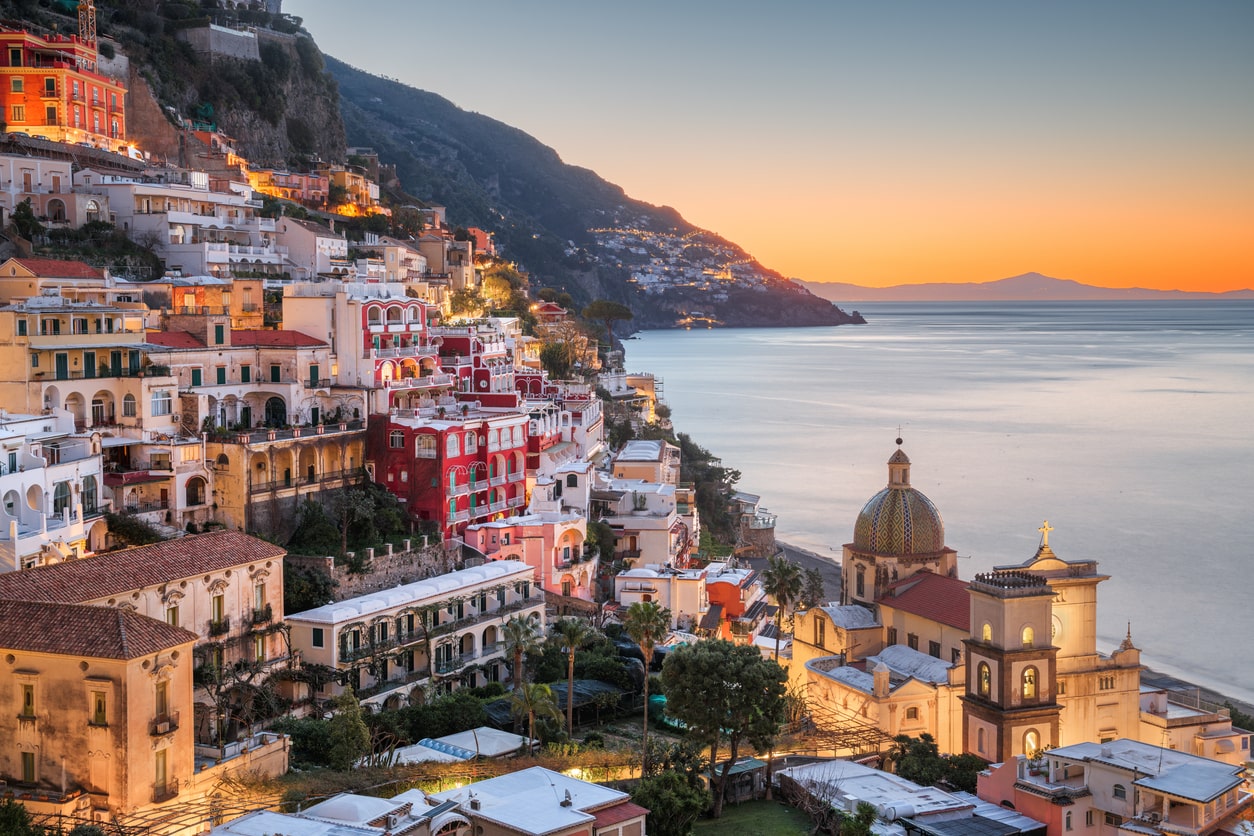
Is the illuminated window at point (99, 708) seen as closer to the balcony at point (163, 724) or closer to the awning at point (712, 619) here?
the balcony at point (163, 724)

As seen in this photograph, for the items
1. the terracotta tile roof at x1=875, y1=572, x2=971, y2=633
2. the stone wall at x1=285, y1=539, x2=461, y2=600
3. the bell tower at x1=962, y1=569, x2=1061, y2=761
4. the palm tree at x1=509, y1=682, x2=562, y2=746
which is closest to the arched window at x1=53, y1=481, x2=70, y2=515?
the stone wall at x1=285, y1=539, x2=461, y2=600

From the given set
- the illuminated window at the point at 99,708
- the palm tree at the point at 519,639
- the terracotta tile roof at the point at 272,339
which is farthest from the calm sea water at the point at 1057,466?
the illuminated window at the point at 99,708

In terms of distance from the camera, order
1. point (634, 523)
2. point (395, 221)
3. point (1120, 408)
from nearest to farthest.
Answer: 1. point (634, 523)
2. point (395, 221)
3. point (1120, 408)

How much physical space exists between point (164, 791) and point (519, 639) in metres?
12.0

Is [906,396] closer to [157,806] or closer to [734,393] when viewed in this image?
[734,393]

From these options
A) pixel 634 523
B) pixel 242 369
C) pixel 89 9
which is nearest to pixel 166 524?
pixel 242 369

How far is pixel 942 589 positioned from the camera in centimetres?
3734

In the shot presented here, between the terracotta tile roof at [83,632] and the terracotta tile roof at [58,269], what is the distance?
1912 centimetres

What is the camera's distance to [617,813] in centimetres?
2441

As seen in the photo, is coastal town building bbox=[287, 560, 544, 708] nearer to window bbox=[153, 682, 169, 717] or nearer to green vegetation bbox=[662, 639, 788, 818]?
green vegetation bbox=[662, 639, 788, 818]

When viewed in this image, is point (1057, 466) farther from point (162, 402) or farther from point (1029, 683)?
point (162, 402)

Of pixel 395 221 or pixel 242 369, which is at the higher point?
pixel 395 221

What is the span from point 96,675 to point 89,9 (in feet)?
162

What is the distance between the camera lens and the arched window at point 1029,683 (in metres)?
33.1
